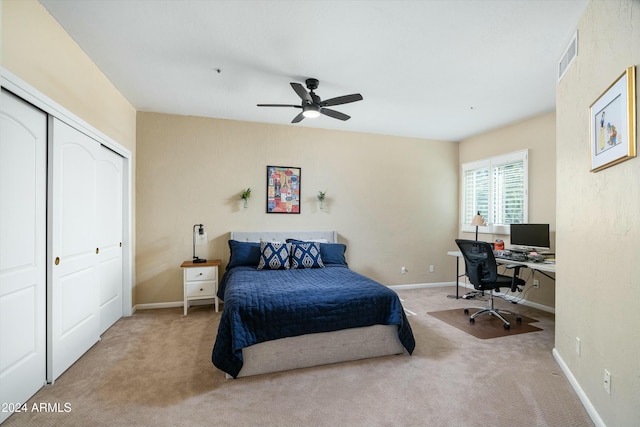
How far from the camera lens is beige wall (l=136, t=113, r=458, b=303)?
13.9 ft

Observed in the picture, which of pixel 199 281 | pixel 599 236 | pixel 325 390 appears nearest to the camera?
pixel 599 236

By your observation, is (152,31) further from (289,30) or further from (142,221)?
(142,221)

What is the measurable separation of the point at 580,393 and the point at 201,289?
389 centimetres

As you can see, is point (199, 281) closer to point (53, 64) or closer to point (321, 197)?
point (321, 197)

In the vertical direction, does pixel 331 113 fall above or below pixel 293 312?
above

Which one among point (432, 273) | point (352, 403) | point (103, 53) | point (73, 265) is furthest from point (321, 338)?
point (432, 273)

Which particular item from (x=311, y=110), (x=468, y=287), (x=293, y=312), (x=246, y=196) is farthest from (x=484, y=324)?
(x=246, y=196)

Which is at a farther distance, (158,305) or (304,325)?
(158,305)

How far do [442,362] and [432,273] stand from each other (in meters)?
3.10

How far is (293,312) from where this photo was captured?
246cm

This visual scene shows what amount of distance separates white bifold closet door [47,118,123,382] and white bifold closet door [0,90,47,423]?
86 mm

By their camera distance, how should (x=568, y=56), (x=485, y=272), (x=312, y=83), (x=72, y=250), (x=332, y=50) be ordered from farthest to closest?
(x=485, y=272) < (x=312, y=83) < (x=332, y=50) < (x=72, y=250) < (x=568, y=56)

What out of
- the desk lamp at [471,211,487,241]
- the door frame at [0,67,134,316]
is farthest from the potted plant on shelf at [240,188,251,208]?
the desk lamp at [471,211,487,241]

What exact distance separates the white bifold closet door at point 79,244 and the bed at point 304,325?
49.0 inches
